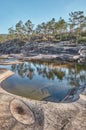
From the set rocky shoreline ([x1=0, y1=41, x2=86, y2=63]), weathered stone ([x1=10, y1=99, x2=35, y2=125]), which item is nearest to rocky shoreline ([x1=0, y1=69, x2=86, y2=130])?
weathered stone ([x1=10, y1=99, x2=35, y2=125])

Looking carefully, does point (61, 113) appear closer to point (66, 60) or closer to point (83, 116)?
point (83, 116)

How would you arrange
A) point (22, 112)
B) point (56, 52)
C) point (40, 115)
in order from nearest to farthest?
point (22, 112) → point (40, 115) → point (56, 52)

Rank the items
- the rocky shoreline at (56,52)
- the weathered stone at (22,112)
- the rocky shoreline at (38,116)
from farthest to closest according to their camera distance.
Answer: the rocky shoreline at (56,52) < the weathered stone at (22,112) < the rocky shoreline at (38,116)

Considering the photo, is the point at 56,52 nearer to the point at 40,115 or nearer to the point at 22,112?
the point at 40,115

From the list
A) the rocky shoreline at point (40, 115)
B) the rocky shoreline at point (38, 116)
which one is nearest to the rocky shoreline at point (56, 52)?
the rocky shoreline at point (40, 115)

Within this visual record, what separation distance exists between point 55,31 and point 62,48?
49.4 metres

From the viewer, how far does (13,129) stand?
1505 centimetres

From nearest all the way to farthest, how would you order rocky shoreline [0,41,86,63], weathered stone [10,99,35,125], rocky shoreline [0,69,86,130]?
rocky shoreline [0,69,86,130]
weathered stone [10,99,35,125]
rocky shoreline [0,41,86,63]

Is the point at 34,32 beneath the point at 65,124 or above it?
above

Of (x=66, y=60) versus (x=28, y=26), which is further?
(x=28, y=26)

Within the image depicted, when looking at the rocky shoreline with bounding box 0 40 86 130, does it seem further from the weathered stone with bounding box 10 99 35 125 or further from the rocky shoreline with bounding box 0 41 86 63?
the rocky shoreline with bounding box 0 41 86 63

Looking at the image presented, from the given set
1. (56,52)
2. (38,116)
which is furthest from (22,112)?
(56,52)

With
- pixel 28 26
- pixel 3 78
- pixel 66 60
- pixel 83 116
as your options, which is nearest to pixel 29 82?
pixel 3 78

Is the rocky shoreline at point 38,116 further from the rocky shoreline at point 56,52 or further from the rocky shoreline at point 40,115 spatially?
the rocky shoreline at point 56,52
